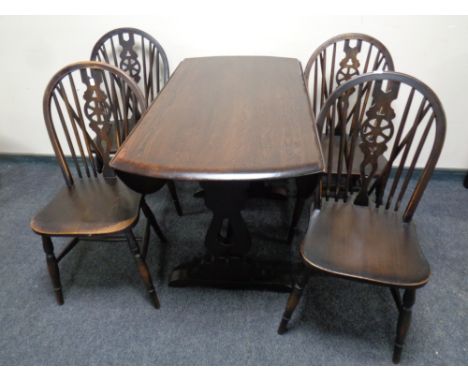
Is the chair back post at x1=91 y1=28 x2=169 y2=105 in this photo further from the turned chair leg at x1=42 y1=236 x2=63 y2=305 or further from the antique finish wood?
the antique finish wood

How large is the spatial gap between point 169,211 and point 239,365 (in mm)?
1007

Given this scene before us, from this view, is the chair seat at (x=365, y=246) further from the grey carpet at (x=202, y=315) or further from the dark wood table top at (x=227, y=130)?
the grey carpet at (x=202, y=315)

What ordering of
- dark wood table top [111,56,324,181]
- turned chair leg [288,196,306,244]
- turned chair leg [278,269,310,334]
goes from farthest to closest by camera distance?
turned chair leg [288,196,306,244] < turned chair leg [278,269,310,334] < dark wood table top [111,56,324,181]

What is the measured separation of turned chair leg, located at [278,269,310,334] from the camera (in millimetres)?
1154

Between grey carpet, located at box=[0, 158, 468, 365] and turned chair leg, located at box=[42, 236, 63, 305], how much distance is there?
71 mm

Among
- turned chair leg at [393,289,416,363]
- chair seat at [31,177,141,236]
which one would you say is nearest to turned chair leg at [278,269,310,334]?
turned chair leg at [393,289,416,363]

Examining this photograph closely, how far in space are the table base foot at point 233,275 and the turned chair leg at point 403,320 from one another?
1.52 feet

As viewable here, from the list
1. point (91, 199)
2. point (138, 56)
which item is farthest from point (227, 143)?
point (138, 56)

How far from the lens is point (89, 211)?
1285 mm

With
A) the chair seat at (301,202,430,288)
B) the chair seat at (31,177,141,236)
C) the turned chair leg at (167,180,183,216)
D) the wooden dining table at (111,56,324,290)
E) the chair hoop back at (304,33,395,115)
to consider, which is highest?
the chair hoop back at (304,33,395,115)

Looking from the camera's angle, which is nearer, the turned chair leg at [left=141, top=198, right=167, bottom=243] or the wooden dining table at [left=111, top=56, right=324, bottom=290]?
the wooden dining table at [left=111, top=56, right=324, bottom=290]

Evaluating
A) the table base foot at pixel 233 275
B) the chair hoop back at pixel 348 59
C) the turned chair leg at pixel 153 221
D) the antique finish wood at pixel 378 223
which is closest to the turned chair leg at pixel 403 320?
the antique finish wood at pixel 378 223

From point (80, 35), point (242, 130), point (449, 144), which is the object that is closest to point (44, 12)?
point (80, 35)

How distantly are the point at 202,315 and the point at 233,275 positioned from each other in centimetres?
23
